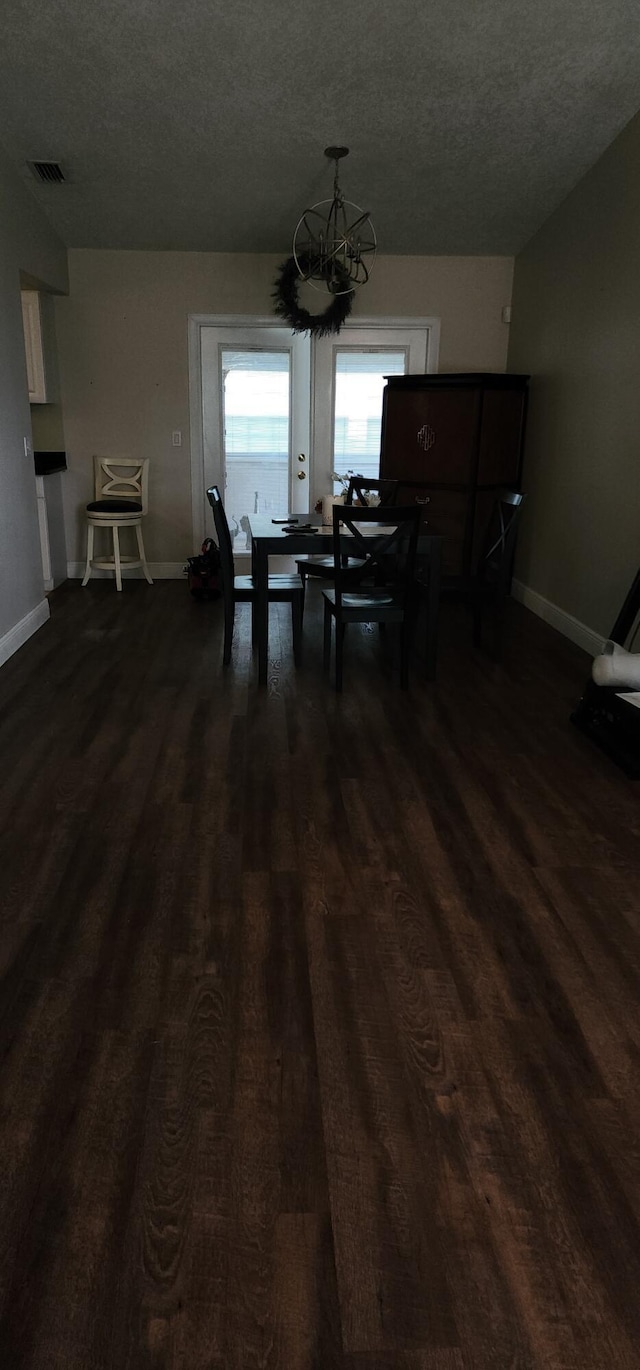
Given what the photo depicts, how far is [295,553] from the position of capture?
171 inches

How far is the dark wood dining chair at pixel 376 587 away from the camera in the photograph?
4.05 meters

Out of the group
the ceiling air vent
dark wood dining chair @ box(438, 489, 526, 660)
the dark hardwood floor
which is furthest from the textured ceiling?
the dark hardwood floor

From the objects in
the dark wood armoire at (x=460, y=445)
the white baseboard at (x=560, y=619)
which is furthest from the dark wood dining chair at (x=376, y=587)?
the dark wood armoire at (x=460, y=445)

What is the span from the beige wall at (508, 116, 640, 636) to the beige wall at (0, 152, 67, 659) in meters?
3.38

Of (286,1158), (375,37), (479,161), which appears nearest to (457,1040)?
(286,1158)

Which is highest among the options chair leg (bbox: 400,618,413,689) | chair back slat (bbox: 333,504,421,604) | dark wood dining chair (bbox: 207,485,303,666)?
chair back slat (bbox: 333,504,421,604)

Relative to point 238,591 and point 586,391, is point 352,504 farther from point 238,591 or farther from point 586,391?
point 586,391

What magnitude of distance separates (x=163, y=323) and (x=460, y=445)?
252cm

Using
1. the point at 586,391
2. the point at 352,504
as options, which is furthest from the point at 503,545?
the point at 586,391

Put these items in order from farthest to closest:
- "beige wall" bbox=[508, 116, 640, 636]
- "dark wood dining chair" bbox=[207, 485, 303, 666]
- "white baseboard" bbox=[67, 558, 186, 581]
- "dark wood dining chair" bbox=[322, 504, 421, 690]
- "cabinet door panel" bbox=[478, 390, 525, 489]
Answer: "white baseboard" bbox=[67, 558, 186, 581] → "cabinet door panel" bbox=[478, 390, 525, 489] → "beige wall" bbox=[508, 116, 640, 636] → "dark wood dining chair" bbox=[207, 485, 303, 666] → "dark wood dining chair" bbox=[322, 504, 421, 690]

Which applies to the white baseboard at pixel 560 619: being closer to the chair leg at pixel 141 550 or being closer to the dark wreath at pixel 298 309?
the dark wreath at pixel 298 309

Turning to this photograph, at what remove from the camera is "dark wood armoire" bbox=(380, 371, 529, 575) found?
6109 mm

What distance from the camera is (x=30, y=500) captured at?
18.0 feet

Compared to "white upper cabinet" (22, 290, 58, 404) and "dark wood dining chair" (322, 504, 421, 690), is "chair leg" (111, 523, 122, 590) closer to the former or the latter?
"white upper cabinet" (22, 290, 58, 404)
